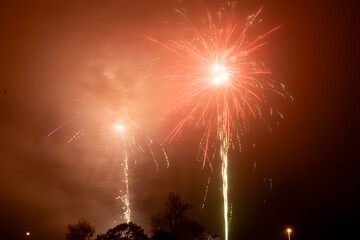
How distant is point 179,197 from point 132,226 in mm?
8921

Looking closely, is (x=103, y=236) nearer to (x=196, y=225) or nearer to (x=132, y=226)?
(x=132, y=226)

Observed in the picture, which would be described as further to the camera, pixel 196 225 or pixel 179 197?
pixel 196 225

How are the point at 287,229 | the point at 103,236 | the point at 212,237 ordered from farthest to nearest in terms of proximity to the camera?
the point at 212,237 < the point at 287,229 < the point at 103,236

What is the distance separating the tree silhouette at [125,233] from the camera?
26.2m

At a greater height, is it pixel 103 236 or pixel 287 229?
pixel 287 229

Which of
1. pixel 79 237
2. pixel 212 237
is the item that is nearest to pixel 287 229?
pixel 212 237

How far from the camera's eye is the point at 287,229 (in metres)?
33.8

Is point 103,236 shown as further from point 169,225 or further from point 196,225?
point 196,225

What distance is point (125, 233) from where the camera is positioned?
1049 inches

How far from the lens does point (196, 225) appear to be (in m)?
41.4

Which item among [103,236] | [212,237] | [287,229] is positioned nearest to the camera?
[103,236]

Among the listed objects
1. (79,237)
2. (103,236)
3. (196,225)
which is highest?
(196,225)

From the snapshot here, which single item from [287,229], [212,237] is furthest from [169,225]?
[287,229]

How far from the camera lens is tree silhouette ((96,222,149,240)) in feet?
86.0
